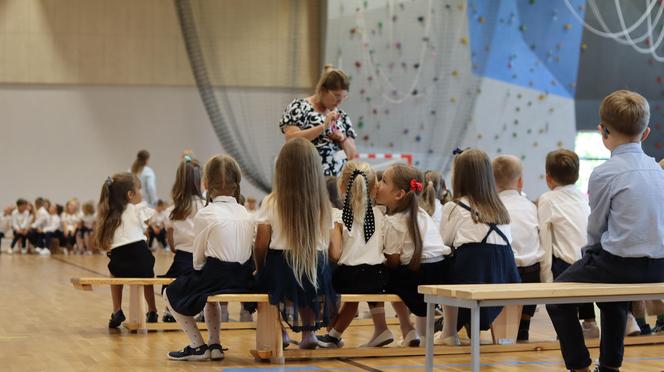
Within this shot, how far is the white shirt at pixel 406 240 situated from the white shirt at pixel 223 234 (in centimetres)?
74

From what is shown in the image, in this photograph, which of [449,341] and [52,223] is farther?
[52,223]

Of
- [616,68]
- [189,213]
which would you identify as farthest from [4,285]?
[616,68]

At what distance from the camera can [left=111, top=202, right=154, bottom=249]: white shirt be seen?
5531 millimetres

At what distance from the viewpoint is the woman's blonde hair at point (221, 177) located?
4492mm

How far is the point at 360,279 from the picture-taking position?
4621 mm

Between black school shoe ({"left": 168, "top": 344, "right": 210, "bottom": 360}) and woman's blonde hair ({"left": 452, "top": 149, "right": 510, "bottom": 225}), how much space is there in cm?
148

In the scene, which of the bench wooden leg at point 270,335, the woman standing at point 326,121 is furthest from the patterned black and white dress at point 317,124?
the bench wooden leg at point 270,335

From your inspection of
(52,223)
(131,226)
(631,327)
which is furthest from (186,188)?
(52,223)

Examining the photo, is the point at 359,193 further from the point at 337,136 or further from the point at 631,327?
the point at 631,327

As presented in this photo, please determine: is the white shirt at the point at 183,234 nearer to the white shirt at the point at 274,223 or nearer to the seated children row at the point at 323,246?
the seated children row at the point at 323,246

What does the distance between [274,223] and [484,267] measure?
1109mm

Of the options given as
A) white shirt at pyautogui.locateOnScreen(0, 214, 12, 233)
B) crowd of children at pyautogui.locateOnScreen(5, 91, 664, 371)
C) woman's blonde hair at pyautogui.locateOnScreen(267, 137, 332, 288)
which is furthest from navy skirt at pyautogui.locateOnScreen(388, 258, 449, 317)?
white shirt at pyautogui.locateOnScreen(0, 214, 12, 233)

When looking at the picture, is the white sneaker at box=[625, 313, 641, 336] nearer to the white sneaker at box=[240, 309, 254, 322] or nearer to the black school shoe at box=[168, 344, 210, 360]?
the white sneaker at box=[240, 309, 254, 322]

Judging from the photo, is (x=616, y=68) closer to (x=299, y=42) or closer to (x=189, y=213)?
(x=299, y=42)
